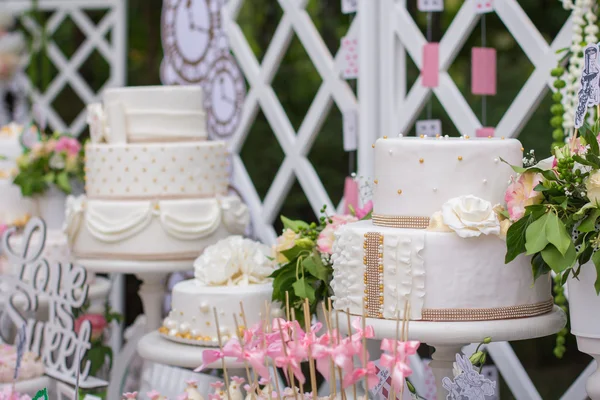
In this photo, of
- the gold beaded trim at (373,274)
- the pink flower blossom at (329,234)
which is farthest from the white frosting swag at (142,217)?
the gold beaded trim at (373,274)

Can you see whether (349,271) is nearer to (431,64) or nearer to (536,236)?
(536,236)

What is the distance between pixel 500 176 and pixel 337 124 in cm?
238

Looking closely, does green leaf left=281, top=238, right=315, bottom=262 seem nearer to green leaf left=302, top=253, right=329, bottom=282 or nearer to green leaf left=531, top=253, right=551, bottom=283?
green leaf left=302, top=253, right=329, bottom=282

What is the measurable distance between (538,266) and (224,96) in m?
1.93

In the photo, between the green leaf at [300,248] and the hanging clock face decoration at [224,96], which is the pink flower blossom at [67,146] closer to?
the hanging clock face decoration at [224,96]

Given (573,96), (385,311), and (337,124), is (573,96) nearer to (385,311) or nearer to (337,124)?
(385,311)

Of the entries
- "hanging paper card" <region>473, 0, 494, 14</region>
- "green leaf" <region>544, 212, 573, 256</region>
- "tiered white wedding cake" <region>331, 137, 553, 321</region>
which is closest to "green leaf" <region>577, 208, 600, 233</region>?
"green leaf" <region>544, 212, 573, 256</region>

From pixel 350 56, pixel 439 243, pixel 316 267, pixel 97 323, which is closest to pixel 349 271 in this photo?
pixel 439 243

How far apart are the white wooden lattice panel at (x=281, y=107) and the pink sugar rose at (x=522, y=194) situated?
3.86 ft

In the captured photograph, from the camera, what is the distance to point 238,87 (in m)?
3.37

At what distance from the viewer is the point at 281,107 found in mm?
3172

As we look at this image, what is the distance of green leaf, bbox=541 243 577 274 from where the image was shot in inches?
62.8

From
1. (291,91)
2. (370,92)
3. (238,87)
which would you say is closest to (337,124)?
(291,91)

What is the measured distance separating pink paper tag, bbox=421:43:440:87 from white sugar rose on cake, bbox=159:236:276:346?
0.68 metres
